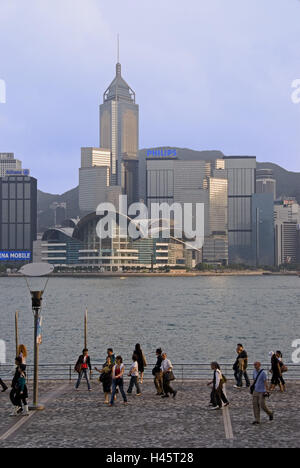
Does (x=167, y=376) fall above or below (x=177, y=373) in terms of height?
above

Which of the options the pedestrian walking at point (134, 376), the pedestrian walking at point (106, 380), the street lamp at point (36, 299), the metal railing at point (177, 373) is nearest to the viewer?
the street lamp at point (36, 299)

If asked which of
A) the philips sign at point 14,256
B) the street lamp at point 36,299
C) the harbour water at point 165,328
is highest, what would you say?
the philips sign at point 14,256

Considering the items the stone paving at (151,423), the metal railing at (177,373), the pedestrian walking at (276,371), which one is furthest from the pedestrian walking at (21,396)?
the pedestrian walking at (276,371)

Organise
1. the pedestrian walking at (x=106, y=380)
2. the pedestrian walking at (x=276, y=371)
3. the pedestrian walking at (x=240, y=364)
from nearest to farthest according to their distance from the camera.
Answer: the pedestrian walking at (x=106, y=380), the pedestrian walking at (x=276, y=371), the pedestrian walking at (x=240, y=364)

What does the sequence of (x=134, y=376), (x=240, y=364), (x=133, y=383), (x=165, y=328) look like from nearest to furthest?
(x=134, y=376)
(x=133, y=383)
(x=240, y=364)
(x=165, y=328)

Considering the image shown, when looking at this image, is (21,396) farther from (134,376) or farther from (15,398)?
(134,376)

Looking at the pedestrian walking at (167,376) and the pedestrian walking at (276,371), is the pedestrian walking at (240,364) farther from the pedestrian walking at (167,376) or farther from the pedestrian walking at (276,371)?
the pedestrian walking at (167,376)

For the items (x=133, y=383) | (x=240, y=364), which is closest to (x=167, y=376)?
(x=133, y=383)

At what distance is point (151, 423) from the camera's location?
1847 cm

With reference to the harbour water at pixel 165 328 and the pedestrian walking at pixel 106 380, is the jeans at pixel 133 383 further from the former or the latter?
the harbour water at pixel 165 328

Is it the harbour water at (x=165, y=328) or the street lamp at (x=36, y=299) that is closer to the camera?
the street lamp at (x=36, y=299)

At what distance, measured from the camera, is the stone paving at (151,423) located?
16.3m

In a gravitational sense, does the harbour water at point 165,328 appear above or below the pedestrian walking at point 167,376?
below

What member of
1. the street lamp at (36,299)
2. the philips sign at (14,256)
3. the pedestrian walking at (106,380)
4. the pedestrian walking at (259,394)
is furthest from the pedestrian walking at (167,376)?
the philips sign at (14,256)
